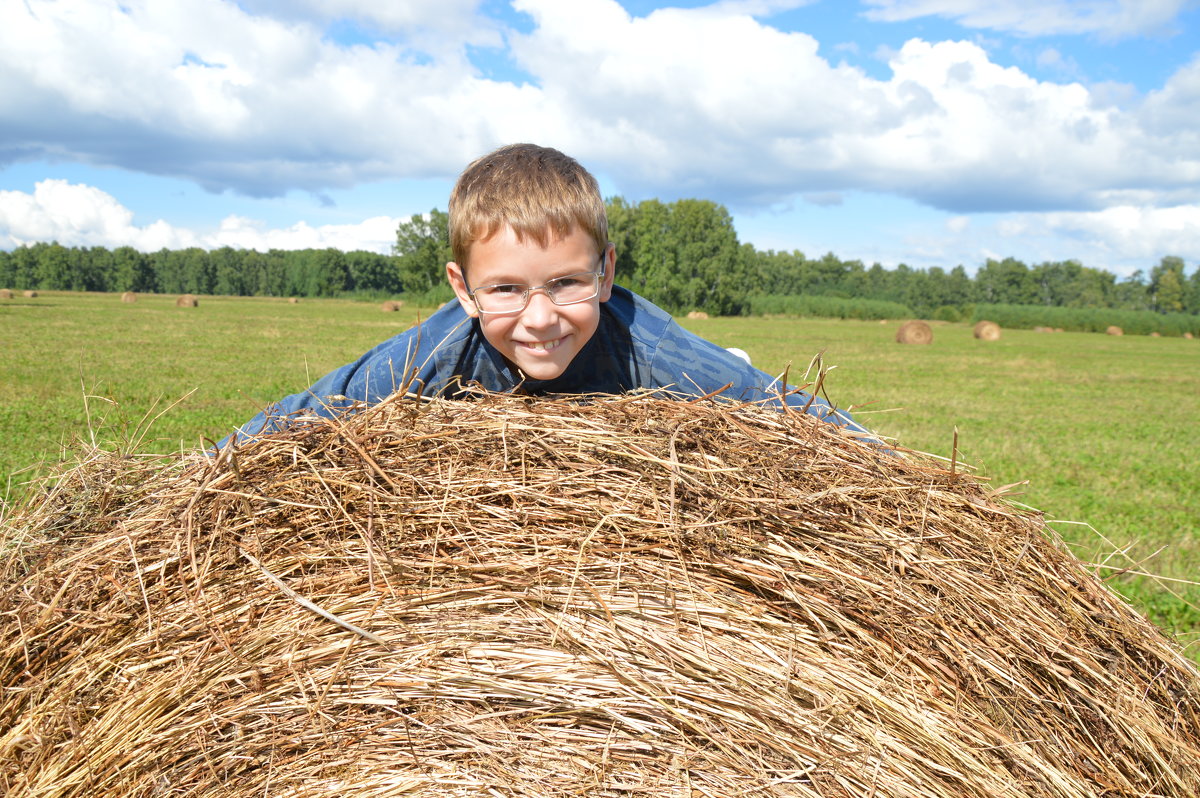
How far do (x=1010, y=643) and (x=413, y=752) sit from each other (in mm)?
1338

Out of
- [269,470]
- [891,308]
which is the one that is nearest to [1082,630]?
[269,470]

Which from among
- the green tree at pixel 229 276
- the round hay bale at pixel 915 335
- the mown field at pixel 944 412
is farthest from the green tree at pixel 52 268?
the round hay bale at pixel 915 335

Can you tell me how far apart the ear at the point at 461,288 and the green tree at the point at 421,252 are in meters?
87.9

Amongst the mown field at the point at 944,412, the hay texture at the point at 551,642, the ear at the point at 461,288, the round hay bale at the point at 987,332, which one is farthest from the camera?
the round hay bale at the point at 987,332

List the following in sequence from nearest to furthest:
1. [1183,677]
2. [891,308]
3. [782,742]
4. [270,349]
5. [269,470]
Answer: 1. [782,742]
2. [269,470]
3. [1183,677]
4. [270,349]
5. [891,308]

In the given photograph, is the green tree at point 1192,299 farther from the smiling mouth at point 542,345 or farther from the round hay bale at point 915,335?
the smiling mouth at point 542,345

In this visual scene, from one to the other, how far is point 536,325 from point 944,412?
10388 millimetres

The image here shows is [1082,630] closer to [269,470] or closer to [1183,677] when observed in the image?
[1183,677]

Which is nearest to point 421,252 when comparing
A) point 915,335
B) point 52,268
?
point 52,268

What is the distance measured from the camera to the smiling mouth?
2.74 m

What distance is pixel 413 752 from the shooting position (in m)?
1.63

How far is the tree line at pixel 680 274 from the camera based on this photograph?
8244 cm

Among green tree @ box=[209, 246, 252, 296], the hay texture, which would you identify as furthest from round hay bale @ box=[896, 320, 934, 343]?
green tree @ box=[209, 246, 252, 296]

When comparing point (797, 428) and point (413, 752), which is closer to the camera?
point (413, 752)
